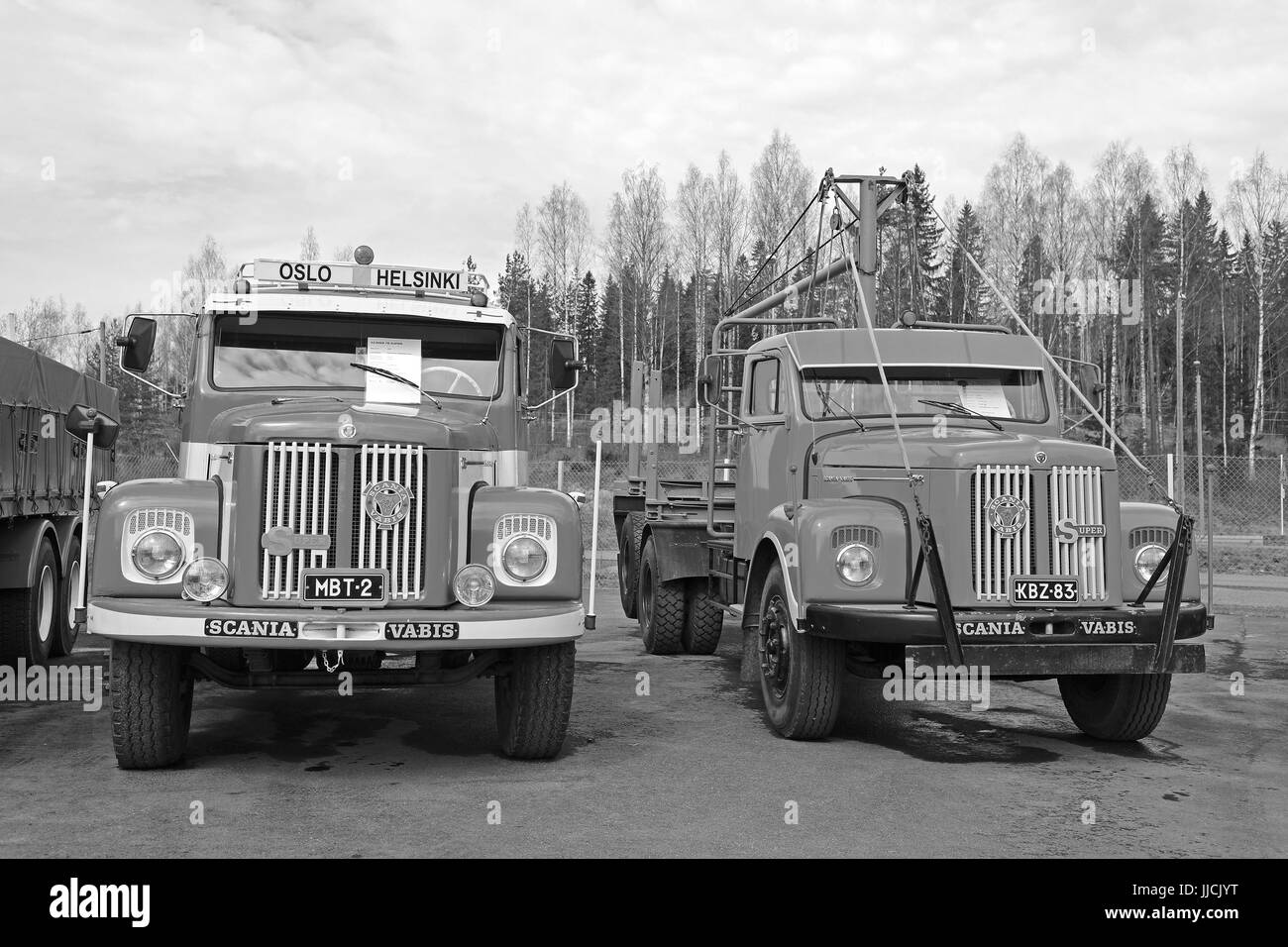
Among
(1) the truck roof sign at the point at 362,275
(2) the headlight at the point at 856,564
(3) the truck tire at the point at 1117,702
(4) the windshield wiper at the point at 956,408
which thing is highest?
(1) the truck roof sign at the point at 362,275

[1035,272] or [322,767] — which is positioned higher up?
[1035,272]

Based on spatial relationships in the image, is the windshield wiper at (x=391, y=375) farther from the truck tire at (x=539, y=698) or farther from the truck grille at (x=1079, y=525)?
the truck grille at (x=1079, y=525)

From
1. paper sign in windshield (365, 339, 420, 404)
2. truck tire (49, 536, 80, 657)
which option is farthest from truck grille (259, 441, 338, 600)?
truck tire (49, 536, 80, 657)

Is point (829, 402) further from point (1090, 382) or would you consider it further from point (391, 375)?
point (391, 375)

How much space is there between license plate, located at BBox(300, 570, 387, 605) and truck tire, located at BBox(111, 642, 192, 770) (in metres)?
0.76

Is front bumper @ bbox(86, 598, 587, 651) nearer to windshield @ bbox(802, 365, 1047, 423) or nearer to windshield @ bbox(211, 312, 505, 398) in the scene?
windshield @ bbox(211, 312, 505, 398)

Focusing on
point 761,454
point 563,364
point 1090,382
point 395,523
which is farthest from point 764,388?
point 395,523

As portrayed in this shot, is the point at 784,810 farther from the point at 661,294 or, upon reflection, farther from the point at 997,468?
the point at 661,294

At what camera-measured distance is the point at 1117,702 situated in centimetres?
719

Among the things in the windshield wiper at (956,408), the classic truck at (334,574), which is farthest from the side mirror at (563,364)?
the windshield wiper at (956,408)

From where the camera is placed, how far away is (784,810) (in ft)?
18.1

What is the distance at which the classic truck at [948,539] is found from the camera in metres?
6.45

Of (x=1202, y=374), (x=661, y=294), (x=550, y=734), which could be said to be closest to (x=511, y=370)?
(x=550, y=734)

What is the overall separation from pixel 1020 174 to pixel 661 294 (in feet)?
46.4
